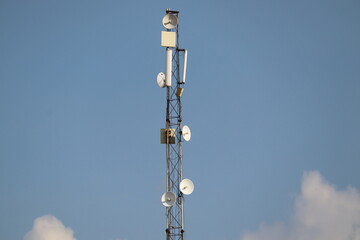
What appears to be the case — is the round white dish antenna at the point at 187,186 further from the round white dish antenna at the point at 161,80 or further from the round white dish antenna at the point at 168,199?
the round white dish antenna at the point at 161,80

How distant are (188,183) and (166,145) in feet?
9.37

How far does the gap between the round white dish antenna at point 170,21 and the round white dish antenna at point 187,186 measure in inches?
399

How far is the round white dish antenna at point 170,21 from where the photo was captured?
144ft

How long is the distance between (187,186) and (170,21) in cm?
1083

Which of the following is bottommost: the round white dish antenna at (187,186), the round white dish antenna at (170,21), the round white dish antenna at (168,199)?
the round white dish antenna at (168,199)

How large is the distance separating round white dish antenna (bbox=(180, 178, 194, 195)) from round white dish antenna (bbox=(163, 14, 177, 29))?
10123mm

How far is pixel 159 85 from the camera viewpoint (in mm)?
43812

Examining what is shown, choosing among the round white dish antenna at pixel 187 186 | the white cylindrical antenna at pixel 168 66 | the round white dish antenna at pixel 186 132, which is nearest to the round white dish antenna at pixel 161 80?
the white cylindrical antenna at pixel 168 66

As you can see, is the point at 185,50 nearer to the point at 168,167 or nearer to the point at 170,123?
the point at 170,123

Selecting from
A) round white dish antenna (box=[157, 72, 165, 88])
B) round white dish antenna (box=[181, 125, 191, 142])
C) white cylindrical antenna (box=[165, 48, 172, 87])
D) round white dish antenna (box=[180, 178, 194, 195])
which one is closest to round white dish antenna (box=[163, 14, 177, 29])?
white cylindrical antenna (box=[165, 48, 172, 87])

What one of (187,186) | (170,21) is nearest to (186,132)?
(187,186)

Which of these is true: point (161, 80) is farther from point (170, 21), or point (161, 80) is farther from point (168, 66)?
point (170, 21)

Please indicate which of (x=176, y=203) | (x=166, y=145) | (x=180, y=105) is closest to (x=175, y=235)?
(x=176, y=203)

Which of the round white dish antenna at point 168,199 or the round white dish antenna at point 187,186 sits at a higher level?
the round white dish antenna at point 187,186
